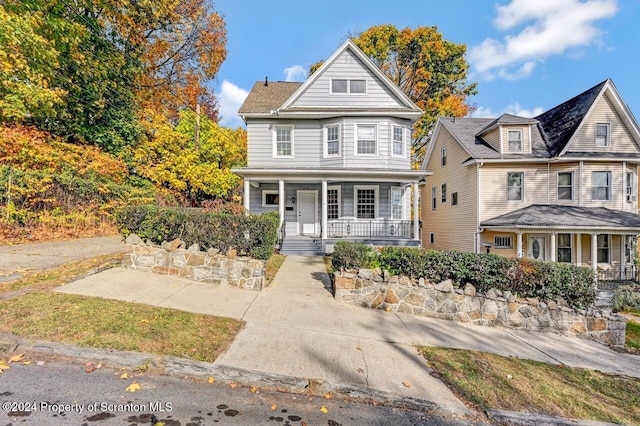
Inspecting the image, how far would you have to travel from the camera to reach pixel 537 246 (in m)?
15.4

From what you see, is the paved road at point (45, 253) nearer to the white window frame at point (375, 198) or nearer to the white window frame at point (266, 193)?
the white window frame at point (266, 193)

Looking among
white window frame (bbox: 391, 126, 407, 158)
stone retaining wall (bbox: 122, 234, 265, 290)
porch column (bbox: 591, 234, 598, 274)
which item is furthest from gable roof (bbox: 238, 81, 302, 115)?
porch column (bbox: 591, 234, 598, 274)

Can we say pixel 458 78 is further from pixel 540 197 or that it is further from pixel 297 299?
pixel 297 299

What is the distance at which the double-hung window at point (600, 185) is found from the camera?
15258 mm

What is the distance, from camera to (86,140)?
52.0ft

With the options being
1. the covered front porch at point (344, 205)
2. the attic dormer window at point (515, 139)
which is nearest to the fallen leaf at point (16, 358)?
the covered front porch at point (344, 205)

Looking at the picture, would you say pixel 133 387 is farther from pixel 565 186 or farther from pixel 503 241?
pixel 565 186

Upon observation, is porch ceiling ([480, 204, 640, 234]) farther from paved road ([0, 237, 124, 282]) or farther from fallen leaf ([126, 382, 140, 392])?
paved road ([0, 237, 124, 282])

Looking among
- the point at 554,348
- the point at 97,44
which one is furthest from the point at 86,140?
the point at 554,348

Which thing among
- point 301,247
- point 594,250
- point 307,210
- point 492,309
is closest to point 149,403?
point 492,309

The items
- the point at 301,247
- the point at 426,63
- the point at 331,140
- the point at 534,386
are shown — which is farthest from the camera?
the point at 426,63

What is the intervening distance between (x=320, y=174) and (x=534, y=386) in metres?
10.9

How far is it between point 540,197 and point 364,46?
19104 mm

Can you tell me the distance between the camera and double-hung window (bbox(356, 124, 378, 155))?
14.9 m
